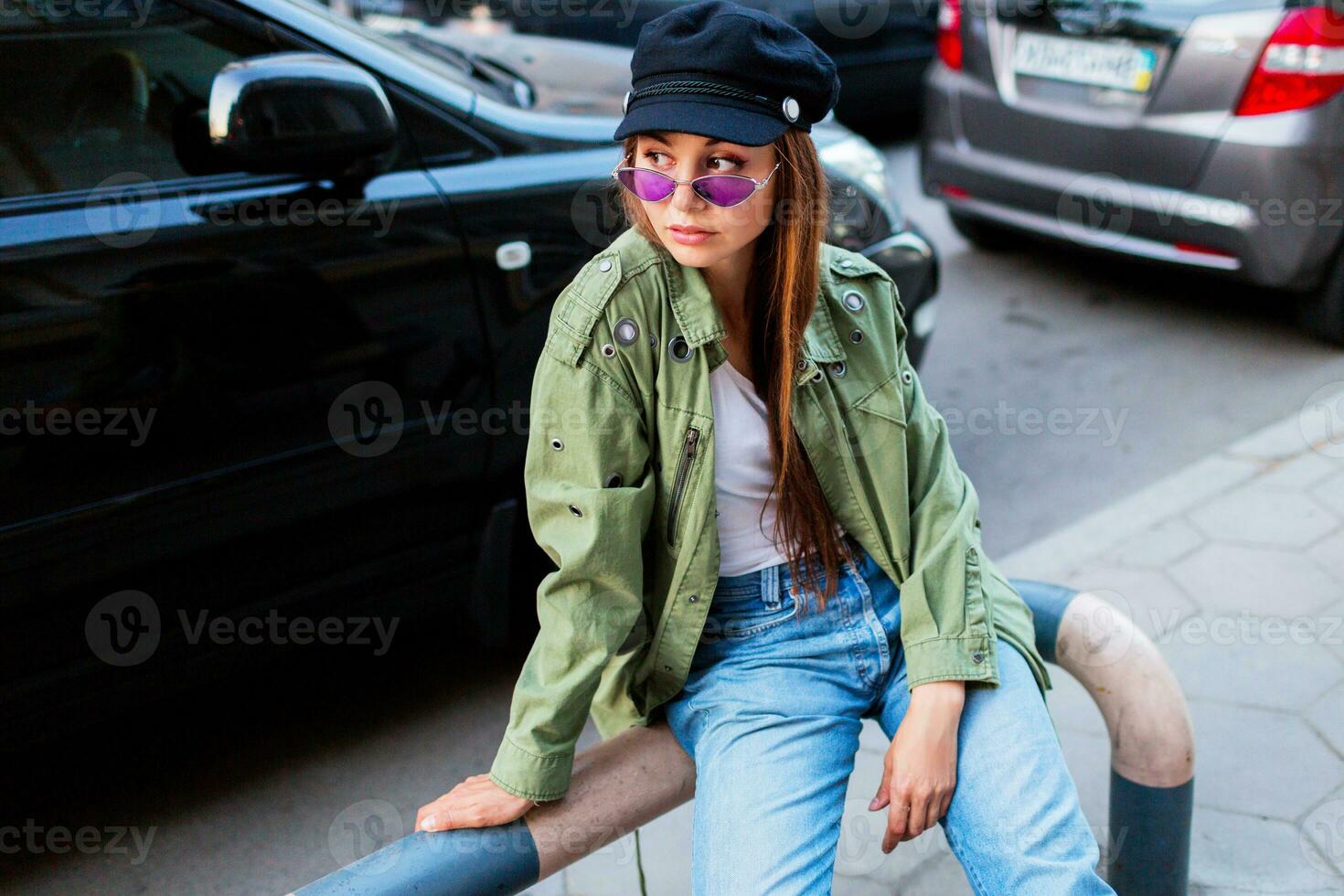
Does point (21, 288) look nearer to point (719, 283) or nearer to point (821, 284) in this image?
point (719, 283)

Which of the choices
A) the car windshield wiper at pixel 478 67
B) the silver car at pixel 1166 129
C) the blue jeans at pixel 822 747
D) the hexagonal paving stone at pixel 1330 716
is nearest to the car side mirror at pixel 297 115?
the car windshield wiper at pixel 478 67

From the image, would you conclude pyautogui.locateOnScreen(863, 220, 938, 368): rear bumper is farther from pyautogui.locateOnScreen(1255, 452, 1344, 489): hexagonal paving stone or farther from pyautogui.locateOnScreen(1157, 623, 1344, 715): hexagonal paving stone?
pyautogui.locateOnScreen(1255, 452, 1344, 489): hexagonal paving stone

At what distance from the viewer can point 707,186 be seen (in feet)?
5.19

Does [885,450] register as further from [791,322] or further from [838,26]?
[838,26]

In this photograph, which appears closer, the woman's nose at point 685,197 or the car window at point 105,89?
the woman's nose at point 685,197

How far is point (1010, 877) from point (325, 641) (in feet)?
4.97

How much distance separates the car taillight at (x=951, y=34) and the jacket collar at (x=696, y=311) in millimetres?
3643

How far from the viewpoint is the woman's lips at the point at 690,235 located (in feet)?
5.30

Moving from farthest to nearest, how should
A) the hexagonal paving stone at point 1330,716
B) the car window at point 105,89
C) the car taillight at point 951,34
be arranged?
the car taillight at point 951,34 → the hexagonal paving stone at point 1330,716 → the car window at point 105,89

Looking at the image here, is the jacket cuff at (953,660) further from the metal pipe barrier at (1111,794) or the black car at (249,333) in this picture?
the black car at (249,333)

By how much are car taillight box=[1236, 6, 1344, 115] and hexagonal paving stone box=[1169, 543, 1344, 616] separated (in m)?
1.70

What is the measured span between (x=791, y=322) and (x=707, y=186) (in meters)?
0.24

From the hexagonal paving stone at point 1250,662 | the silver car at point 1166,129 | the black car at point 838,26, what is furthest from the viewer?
the black car at point 838,26

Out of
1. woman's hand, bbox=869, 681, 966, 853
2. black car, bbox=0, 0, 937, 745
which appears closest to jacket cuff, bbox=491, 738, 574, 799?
woman's hand, bbox=869, 681, 966, 853
